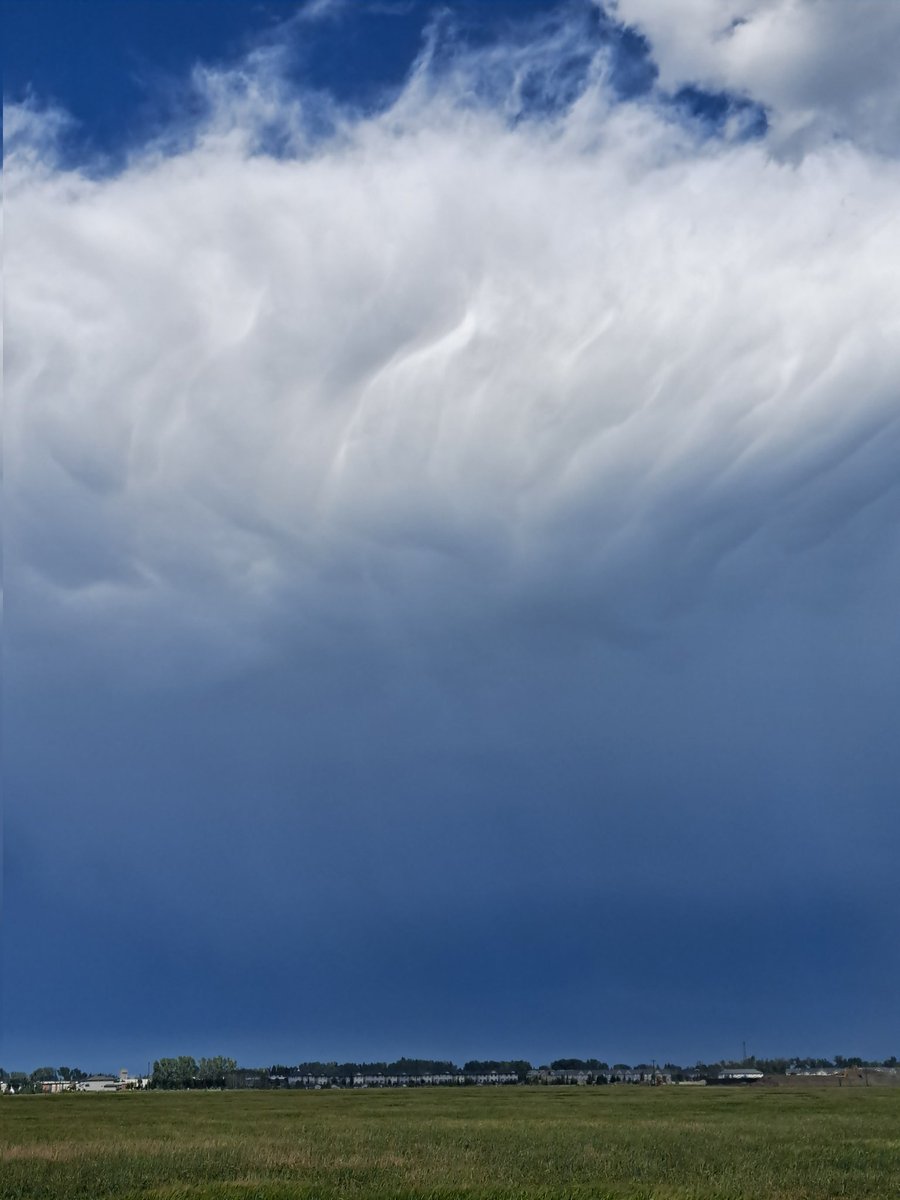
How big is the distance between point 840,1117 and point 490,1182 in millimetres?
53539

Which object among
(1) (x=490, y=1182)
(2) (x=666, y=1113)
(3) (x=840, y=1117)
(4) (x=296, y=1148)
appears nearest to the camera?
(1) (x=490, y=1182)

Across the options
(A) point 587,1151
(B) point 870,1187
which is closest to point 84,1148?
(A) point 587,1151

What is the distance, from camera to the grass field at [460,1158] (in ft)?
117

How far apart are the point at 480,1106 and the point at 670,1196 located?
74143mm

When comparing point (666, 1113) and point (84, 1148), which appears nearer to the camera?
point (84, 1148)

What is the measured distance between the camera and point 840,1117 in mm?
79625

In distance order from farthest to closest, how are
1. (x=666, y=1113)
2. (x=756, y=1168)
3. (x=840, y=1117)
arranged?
(x=666, y=1113), (x=840, y=1117), (x=756, y=1168)

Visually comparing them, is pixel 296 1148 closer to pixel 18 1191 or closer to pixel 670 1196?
pixel 18 1191

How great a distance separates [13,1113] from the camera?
102m

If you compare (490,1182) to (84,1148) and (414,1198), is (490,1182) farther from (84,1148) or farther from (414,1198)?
(84,1148)

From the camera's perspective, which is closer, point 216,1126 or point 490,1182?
point 490,1182

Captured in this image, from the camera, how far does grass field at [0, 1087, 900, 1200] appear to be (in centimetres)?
3559

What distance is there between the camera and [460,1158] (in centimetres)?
4509

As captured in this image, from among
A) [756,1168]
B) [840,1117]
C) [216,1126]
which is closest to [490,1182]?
[756,1168]
